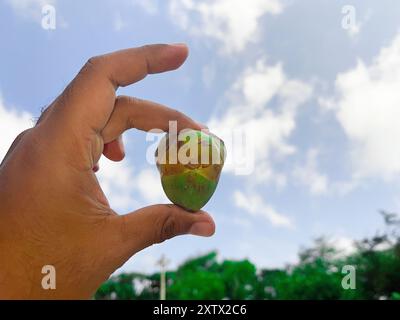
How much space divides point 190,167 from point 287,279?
2732 cm

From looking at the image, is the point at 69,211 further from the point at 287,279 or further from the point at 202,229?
the point at 287,279

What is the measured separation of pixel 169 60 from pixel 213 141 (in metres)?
0.54

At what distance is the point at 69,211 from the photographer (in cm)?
244

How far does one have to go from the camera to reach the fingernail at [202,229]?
264cm

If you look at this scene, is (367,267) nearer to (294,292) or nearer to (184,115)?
(294,292)

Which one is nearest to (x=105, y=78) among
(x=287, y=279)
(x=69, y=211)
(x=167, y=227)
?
(x=69, y=211)

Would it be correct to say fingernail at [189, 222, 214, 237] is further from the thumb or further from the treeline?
the treeline

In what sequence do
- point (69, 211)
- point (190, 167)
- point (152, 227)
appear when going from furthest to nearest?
1. point (190, 167)
2. point (152, 227)
3. point (69, 211)

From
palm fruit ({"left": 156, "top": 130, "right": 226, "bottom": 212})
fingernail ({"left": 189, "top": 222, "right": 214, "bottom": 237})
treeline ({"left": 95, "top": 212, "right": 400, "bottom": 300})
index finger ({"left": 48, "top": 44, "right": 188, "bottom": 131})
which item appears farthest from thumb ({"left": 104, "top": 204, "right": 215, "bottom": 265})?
treeline ({"left": 95, "top": 212, "right": 400, "bottom": 300})

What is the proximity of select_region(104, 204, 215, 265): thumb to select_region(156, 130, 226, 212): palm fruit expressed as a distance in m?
0.26

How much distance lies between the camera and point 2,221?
243 centimetres

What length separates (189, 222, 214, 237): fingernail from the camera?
8.65 feet
